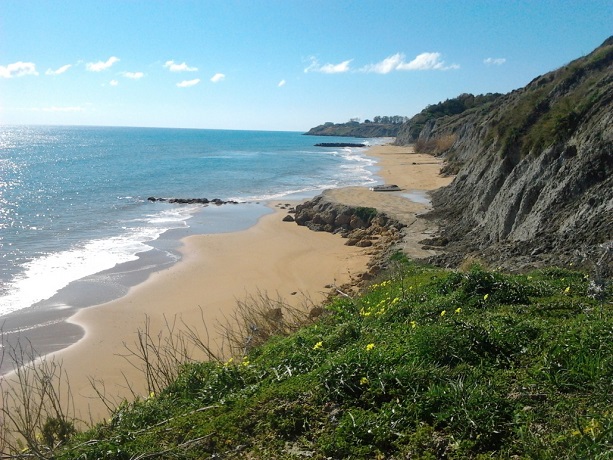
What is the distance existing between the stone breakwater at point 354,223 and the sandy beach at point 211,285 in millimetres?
601

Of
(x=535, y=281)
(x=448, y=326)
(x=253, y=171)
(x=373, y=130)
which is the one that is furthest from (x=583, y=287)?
(x=373, y=130)

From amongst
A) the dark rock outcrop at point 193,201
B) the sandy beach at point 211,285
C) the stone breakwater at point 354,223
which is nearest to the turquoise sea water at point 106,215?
the dark rock outcrop at point 193,201

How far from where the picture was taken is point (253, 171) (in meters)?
58.2

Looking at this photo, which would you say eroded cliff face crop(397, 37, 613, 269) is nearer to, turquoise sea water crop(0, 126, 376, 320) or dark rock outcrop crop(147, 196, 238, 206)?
turquoise sea water crop(0, 126, 376, 320)

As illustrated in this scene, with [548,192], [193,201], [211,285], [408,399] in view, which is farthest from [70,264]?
[193,201]

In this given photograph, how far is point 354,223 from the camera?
23797 millimetres

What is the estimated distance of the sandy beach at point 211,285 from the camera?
10445 mm

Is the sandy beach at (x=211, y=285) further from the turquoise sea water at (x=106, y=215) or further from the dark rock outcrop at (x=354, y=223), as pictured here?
the turquoise sea water at (x=106, y=215)

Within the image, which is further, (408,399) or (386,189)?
(386,189)

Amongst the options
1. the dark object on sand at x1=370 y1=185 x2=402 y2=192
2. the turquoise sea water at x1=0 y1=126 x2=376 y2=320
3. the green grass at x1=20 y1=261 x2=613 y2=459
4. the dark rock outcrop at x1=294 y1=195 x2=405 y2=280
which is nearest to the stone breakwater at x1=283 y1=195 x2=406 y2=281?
the dark rock outcrop at x1=294 y1=195 x2=405 y2=280

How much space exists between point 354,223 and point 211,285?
31.4ft

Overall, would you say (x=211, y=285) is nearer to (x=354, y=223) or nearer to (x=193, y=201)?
(x=354, y=223)

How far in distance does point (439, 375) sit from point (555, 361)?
105 cm

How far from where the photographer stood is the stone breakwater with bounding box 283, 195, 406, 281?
19650 millimetres
